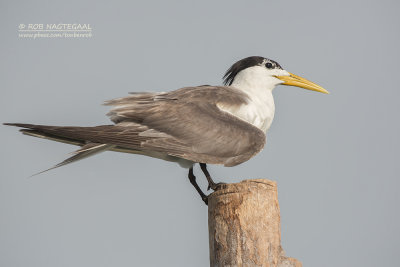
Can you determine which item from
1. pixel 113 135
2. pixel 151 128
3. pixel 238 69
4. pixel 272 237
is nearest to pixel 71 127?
pixel 113 135

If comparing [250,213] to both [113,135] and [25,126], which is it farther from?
[25,126]

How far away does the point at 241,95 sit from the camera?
6867 millimetres

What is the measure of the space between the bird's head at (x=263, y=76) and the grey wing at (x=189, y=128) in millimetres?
1143

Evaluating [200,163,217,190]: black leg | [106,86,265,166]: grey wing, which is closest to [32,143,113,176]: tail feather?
[106,86,265,166]: grey wing

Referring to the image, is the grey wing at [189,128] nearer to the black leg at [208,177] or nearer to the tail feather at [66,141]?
the tail feather at [66,141]

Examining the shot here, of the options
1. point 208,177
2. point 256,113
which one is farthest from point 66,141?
point 256,113

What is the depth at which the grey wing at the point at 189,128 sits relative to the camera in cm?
601

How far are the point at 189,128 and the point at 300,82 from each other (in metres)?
2.05

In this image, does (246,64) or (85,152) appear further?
(246,64)

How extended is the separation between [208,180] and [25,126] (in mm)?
2403

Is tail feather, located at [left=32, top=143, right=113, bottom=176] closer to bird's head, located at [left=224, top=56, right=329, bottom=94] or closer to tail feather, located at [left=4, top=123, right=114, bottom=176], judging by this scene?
tail feather, located at [left=4, top=123, right=114, bottom=176]

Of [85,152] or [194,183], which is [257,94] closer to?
[194,183]

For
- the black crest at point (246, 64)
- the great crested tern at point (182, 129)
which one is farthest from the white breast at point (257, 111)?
the black crest at point (246, 64)

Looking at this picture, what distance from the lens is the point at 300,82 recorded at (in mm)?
7453
